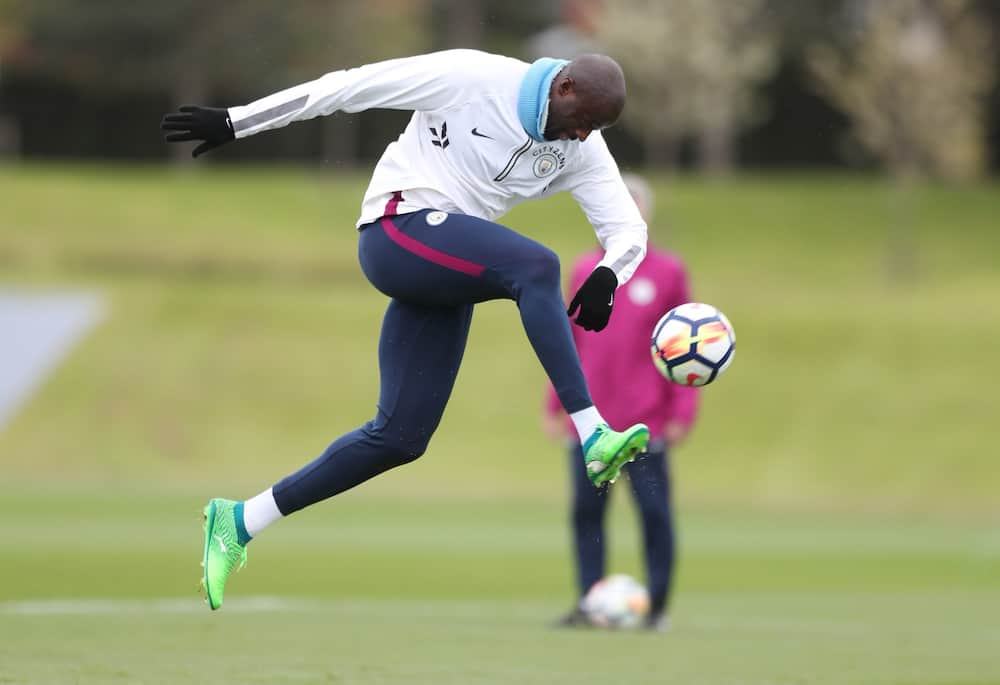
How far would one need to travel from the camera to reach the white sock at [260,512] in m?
7.56

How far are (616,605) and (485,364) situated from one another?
16935mm

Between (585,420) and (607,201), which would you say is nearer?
(585,420)

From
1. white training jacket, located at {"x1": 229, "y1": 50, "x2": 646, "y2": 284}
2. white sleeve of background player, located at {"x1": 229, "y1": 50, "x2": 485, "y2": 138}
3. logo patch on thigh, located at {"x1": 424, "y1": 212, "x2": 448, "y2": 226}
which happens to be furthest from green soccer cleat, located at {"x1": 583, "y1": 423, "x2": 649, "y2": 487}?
white sleeve of background player, located at {"x1": 229, "y1": 50, "x2": 485, "y2": 138}

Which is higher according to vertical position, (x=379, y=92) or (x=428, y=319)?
(x=379, y=92)

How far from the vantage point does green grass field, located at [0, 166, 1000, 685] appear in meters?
9.01

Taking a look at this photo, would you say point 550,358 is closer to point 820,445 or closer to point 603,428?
point 603,428

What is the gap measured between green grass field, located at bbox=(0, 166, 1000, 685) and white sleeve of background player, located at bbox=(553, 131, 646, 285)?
72.9 inches

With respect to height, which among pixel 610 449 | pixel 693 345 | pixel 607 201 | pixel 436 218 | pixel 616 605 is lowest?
pixel 616 605

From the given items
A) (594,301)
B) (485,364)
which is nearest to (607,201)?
(594,301)

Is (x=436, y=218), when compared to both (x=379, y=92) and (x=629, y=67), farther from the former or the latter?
(x=629, y=67)

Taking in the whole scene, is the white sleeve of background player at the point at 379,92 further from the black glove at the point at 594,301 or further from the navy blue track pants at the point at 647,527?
the navy blue track pants at the point at 647,527

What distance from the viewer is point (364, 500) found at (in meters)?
21.8

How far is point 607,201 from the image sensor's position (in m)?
7.49

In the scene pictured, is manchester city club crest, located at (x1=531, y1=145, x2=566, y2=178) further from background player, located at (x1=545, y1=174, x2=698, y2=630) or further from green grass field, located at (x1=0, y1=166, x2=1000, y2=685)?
background player, located at (x1=545, y1=174, x2=698, y2=630)
